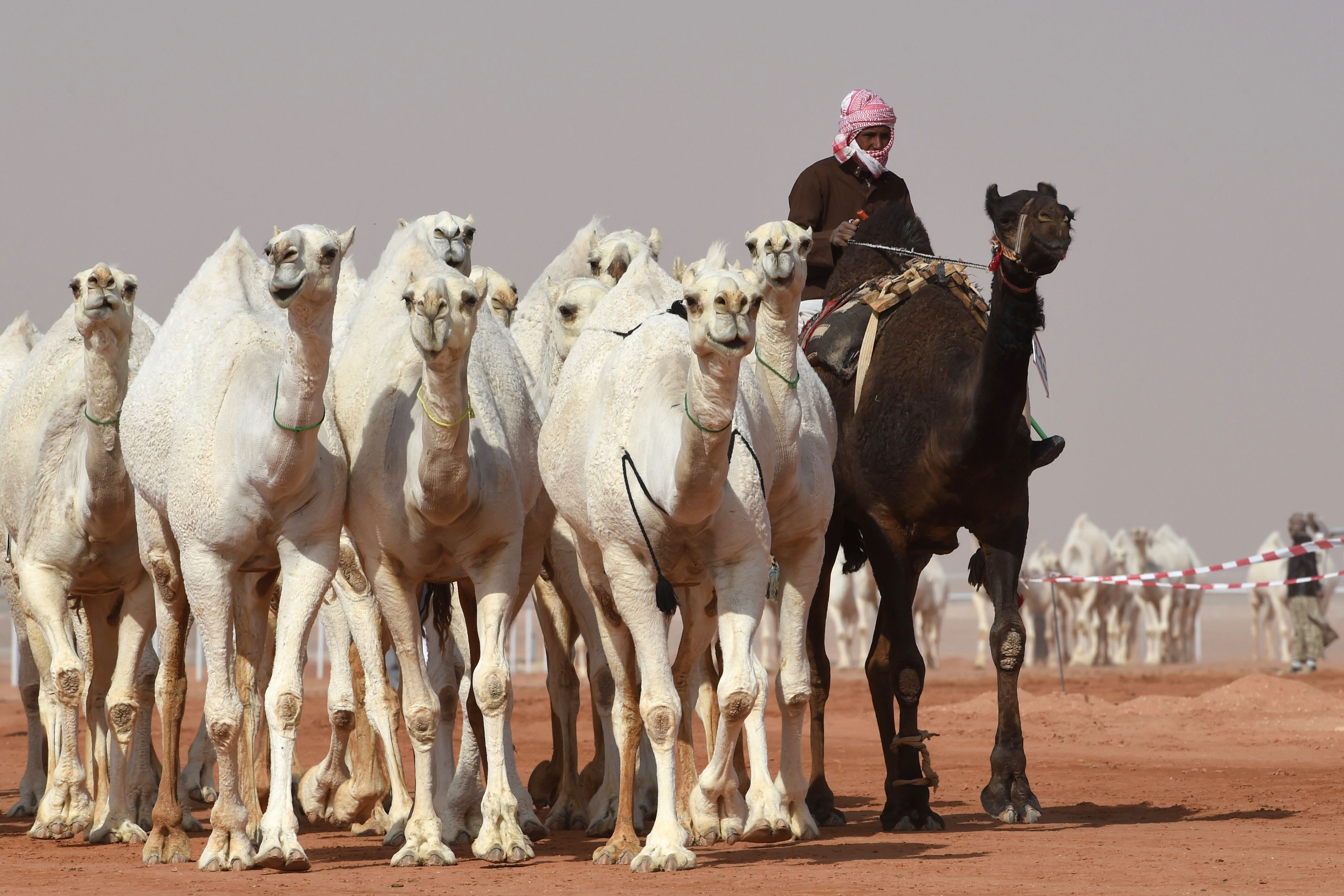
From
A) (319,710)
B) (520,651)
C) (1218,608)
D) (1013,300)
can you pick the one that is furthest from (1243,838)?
(1218,608)

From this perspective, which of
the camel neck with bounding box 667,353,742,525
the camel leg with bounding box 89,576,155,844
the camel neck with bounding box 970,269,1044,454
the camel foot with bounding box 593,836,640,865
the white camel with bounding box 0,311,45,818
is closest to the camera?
the camel neck with bounding box 667,353,742,525

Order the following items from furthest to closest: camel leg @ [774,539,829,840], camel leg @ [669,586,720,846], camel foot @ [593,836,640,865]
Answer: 1. camel leg @ [774,539,829,840]
2. camel leg @ [669,586,720,846]
3. camel foot @ [593,836,640,865]

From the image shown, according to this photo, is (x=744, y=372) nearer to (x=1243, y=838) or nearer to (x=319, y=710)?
(x=1243, y=838)

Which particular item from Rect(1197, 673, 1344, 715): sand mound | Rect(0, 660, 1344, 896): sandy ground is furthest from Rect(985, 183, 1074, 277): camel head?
Rect(1197, 673, 1344, 715): sand mound

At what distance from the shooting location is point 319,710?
2103cm

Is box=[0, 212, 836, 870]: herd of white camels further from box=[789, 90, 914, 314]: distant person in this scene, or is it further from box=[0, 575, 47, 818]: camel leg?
box=[789, 90, 914, 314]: distant person

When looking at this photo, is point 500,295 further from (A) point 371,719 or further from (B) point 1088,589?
(B) point 1088,589

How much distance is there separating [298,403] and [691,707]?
8.80 feet

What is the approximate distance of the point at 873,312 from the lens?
10.8 metres

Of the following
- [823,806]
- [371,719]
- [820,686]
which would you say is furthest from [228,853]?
[820,686]

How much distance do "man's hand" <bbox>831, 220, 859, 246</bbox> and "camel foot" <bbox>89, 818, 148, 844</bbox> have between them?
5.25m

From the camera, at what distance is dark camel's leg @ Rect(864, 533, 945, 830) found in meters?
9.70

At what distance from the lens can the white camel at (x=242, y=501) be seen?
7.86 metres

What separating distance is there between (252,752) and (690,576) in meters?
3.07
